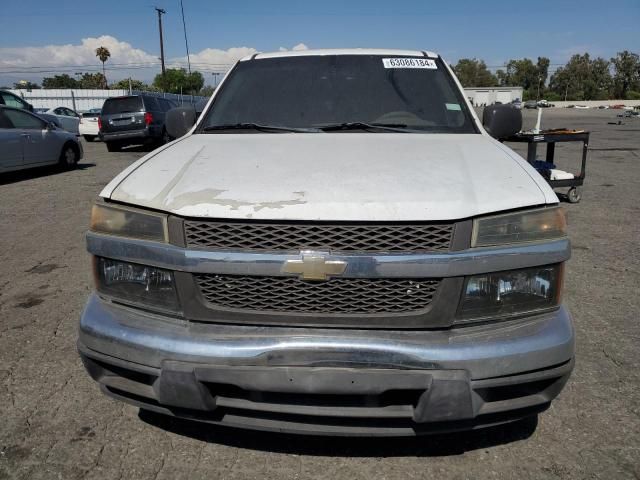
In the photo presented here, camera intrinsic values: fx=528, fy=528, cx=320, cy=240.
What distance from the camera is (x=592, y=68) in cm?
11925

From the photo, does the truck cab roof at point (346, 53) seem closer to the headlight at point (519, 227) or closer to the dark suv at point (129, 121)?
the headlight at point (519, 227)

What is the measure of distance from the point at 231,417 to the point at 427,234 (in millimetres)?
1038

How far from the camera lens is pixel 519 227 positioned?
6.79ft

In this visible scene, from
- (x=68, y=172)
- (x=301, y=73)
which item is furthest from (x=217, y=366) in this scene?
(x=68, y=172)

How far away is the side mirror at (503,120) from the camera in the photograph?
3.48 m

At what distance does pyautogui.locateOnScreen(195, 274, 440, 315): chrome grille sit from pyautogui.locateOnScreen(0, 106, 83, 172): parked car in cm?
1012

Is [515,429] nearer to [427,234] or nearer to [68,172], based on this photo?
[427,234]

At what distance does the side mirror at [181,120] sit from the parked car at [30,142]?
26.9ft

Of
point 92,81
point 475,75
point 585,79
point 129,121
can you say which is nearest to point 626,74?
point 585,79

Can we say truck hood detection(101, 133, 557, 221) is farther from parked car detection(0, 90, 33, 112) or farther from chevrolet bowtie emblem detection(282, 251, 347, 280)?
parked car detection(0, 90, 33, 112)

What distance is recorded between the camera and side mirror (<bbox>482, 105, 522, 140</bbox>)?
3480mm

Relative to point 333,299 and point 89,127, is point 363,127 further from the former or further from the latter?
point 89,127

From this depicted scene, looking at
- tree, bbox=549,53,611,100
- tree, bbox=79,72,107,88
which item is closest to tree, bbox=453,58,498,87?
tree, bbox=549,53,611,100

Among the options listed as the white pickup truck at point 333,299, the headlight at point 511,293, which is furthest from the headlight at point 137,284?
the headlight at point 511,293
